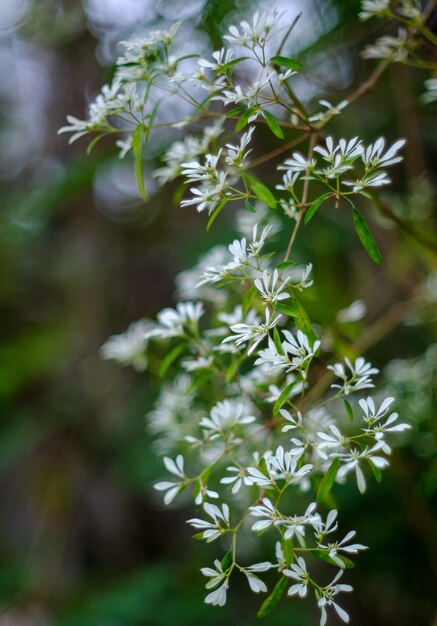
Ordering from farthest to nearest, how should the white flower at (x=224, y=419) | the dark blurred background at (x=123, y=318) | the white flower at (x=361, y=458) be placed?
the dark blurred background at (x=123, y=318) < the white flower at (x=224, y=419) < the white flower at (x=361, y=458)

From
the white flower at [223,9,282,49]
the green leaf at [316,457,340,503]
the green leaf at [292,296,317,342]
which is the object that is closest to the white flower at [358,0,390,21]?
the white flower at [223,9,282,49]

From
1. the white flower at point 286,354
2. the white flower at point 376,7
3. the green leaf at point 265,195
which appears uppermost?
the white flower at point 376,7

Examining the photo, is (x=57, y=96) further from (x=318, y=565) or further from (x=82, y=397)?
(x=318, y=565)

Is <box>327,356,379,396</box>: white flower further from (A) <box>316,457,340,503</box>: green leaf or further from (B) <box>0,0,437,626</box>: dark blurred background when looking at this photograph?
(B) <box>0,0,437,626</box>: dark blurred background

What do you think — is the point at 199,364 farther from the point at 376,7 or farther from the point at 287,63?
the point at 376,7

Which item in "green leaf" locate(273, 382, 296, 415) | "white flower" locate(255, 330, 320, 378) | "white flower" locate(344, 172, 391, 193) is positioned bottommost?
"green leaf" locate(273, 382, 296, 415)

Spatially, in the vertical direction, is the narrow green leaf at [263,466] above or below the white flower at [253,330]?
below

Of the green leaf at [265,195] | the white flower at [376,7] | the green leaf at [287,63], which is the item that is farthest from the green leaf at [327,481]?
the white flower at [376,7]

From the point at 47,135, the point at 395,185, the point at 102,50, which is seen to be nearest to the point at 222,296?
the point at 395,185

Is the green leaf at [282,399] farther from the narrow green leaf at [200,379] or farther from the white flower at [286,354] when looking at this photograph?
the narrow green leaf at [200,379]
